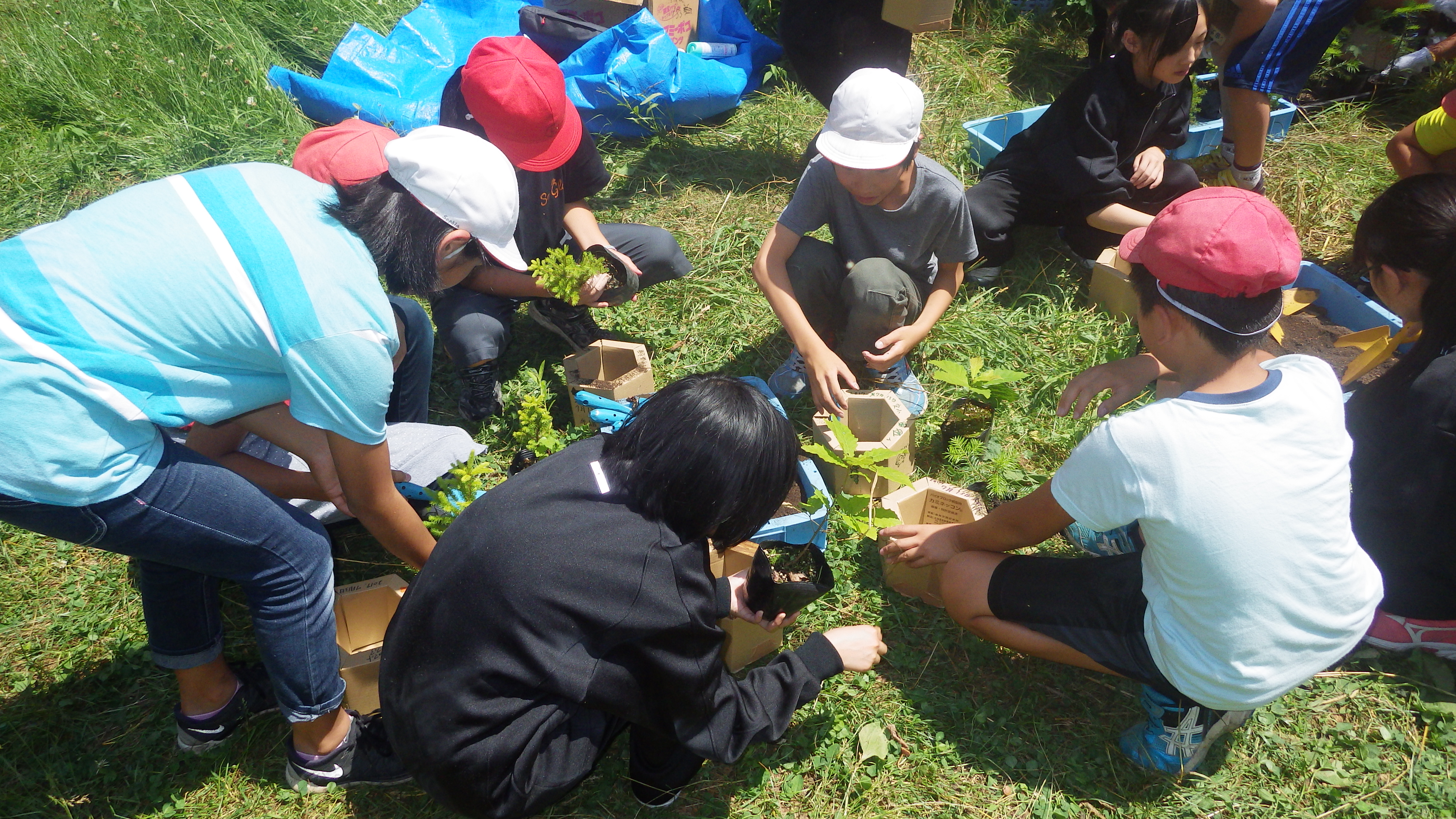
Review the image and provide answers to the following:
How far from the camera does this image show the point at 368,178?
6.85ft

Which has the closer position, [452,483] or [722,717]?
[722,717]

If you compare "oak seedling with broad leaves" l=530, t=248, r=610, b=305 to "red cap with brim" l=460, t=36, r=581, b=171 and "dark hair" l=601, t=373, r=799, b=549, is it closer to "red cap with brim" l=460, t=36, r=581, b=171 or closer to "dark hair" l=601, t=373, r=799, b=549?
"red cap with brim" l=460, t=36, r=581, b=171

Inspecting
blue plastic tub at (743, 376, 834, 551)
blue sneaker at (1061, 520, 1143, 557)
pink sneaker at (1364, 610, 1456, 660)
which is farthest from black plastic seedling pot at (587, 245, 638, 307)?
pink sneaker at (1364, 610, 1456, 660)

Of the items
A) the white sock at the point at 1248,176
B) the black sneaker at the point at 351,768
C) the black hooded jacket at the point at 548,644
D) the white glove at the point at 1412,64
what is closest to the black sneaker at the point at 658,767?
the black hooded jacket at the point at 548,644

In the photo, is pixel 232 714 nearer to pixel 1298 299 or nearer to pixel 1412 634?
pixel 1412 634

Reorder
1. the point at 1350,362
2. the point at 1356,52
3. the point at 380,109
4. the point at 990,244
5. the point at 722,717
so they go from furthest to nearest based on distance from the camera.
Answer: the point at 1356,52 < the point at 380,109 < the point at 990,244 < the point at 1350,362 < the point at 722,717

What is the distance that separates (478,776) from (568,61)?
387cm

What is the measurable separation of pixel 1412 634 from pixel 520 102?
311 centimetres

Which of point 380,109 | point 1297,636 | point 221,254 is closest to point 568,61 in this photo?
point 380,109

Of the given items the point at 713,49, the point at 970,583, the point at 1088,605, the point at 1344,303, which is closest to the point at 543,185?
the point at 970,583

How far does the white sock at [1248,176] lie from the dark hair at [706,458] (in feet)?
11.6

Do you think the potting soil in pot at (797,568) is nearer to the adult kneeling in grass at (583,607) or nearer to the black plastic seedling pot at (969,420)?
the adult kneeling in grass at (583,607)

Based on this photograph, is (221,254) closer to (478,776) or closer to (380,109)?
(478,776)

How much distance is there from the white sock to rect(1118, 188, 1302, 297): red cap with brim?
8.69 ft
